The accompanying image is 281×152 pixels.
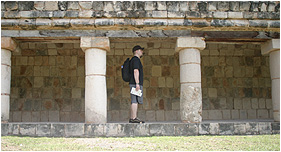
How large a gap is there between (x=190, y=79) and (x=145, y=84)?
286 cm

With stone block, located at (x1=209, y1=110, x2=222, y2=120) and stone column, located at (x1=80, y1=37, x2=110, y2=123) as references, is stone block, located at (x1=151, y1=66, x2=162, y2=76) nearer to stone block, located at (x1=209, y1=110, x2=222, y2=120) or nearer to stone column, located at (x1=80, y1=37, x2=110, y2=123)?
stone block, located at (x1=209, y1=110, x2=222, y2=120)

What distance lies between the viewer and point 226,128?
5.70m

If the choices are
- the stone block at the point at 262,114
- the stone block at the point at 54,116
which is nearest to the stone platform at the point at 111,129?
the stone block at the point at 54,116

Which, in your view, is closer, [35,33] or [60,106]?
[35,33]

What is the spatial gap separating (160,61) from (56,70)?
11.4 feet

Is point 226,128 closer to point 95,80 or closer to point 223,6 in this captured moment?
point 223,6

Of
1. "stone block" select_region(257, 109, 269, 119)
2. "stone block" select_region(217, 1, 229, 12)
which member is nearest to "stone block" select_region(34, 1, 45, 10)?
"stone block" select_region(217, 1, 229, 12)

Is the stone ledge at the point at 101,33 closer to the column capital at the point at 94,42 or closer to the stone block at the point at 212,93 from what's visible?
the column capital at the point at 94,42

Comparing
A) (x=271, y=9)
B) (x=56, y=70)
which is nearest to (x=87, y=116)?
(x=56, y=70)

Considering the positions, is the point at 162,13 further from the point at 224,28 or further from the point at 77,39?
the point at 77,39

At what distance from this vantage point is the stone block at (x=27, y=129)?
5.54 metres

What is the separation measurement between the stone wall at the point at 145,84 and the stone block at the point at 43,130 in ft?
9.29

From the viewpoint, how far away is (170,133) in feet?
18.3

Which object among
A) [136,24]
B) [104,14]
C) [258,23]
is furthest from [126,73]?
[258,23]
